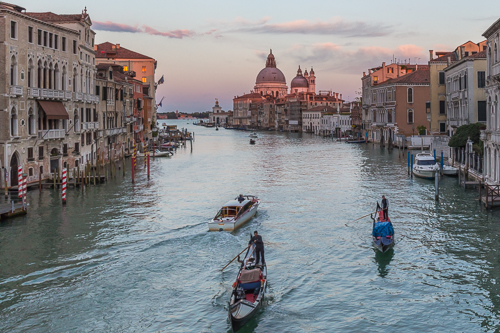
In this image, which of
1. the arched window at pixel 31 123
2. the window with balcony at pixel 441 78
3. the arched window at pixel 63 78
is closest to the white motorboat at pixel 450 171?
the window with balcony at pixel 441 78

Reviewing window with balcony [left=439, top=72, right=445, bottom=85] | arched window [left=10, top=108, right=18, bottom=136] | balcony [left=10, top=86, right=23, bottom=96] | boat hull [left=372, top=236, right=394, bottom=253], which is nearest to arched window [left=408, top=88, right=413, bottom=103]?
window with balcony [left=439, top=72, right=445, bottom=85]

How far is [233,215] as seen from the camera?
21688 mm

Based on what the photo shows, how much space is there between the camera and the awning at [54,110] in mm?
30458

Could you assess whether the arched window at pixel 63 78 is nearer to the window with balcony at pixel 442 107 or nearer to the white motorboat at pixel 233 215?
the white motorboat at pixel 233 215

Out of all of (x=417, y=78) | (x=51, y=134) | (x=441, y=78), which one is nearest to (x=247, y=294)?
(x=51, y=134)

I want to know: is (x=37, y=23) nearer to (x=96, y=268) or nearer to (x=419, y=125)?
(x=96, y=268)

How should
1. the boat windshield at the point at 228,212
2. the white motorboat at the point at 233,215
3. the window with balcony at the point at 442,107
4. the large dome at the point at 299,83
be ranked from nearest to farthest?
the white motorboat at the point at 233,215, the boat windshield at the point at 228,212, the window with balcony at the point at 442,107, the large dome at the point at 299,83

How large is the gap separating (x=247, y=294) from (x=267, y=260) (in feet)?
12.8

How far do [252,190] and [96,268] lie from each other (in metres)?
16.5

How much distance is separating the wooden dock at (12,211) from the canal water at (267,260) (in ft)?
1.23

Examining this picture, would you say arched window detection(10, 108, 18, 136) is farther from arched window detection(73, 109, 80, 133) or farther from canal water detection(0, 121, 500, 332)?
arched window detection(73, 109, 80, 133)

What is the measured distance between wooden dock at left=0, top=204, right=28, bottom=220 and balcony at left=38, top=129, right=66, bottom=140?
323 inches

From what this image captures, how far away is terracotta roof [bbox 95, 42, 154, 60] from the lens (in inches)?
2324

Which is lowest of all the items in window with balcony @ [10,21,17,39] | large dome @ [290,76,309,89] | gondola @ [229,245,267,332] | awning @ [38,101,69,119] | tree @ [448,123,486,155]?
gondola @ [229,245,267,332]
